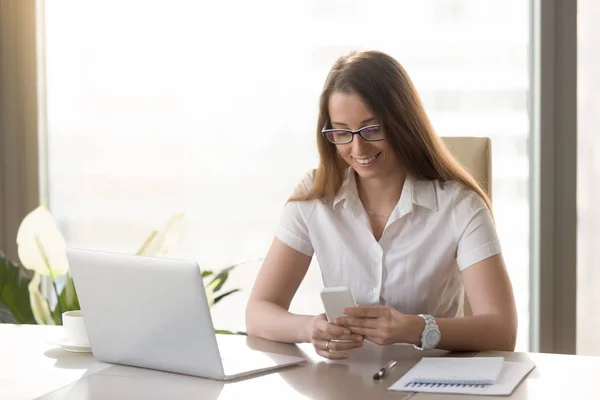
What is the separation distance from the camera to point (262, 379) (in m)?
1.45

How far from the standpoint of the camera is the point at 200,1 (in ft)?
10.7

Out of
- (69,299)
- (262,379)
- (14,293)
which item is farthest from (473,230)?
(14,293)

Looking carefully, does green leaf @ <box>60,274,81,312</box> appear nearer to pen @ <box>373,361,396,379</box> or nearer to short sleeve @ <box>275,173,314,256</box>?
short sleeve @ <box>275,173,314,256</box>

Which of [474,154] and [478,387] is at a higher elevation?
[474,154]

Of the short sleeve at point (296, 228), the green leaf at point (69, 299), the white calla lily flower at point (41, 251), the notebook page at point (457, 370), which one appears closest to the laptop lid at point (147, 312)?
the notebook page at point (457, 370)

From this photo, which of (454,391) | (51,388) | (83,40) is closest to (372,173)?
(454,391)

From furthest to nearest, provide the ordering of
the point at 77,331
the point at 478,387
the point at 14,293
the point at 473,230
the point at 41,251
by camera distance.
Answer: the point at 14,293, the point at 41,251, the point at 473,230, the point at 77,331, the point at 478,387

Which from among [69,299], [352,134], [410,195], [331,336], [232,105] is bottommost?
[69,299]

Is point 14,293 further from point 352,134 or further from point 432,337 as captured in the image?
point 432,337

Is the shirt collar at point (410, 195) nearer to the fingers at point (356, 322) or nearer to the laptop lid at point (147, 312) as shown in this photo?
the fingers at point (356, 322)

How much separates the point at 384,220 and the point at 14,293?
1.45 metres

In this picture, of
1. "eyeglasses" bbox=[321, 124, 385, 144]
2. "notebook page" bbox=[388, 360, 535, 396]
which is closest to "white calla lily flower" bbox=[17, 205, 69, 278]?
"eyeglasses" bbox=[321, 124, 385, 144]

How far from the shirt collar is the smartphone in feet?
1.52

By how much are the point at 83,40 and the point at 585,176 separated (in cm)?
206
